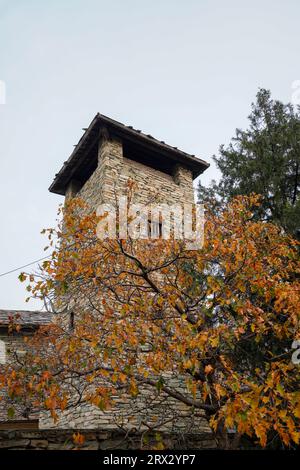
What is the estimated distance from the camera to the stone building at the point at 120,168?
9.72 m

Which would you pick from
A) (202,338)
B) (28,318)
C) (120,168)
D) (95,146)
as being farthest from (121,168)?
(202,338)

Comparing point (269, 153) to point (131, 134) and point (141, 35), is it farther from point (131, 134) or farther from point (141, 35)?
point (141, 35)

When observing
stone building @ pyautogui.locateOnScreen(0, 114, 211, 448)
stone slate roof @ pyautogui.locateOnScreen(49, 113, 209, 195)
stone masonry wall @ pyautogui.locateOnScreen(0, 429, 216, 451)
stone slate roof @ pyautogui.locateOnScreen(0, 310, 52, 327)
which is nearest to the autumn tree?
stone masonry wall @ pyautogui.locateOnScreen(0, 429, 216, 451)

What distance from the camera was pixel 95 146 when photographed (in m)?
10.7

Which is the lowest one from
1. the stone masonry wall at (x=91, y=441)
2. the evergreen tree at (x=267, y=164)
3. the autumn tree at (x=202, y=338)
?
the stone masonry wall at (x=91, y=441)

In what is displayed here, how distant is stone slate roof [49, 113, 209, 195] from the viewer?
32.8ft

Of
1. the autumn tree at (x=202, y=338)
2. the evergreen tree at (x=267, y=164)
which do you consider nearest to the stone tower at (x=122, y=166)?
the evergreen tree at (x=267, y=164)

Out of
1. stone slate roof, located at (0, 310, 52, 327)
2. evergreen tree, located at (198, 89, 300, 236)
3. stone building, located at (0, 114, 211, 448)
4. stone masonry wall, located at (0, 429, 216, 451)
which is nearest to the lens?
stone masonry wall, located at (0, 429, 216, 451)

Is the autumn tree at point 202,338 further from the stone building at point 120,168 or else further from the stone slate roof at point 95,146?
the stone slate roof at point 95,146

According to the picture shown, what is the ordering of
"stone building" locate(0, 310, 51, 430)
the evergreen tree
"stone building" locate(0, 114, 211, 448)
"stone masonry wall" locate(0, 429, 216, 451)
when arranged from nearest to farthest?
"stone masonry wall" locate(0, 429, 216, 451) → the evergreen tree → "stone building" locate(0, 114, 211, 448) → "stone building" locate(0, 310, 51, 430)

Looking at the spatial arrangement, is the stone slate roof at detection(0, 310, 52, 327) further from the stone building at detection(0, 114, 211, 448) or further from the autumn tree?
the autumn tree
